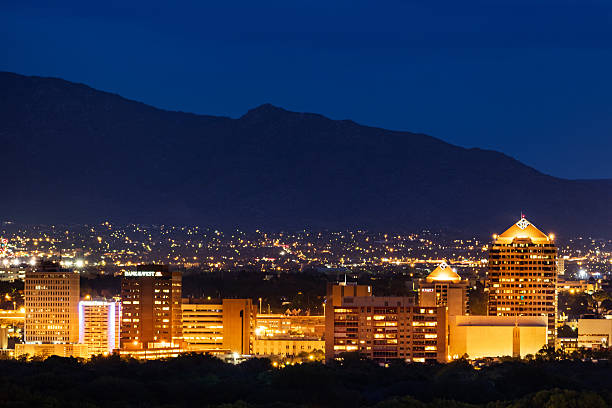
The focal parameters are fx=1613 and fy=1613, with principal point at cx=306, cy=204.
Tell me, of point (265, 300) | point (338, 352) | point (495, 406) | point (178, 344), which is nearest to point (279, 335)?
point (178, 344)

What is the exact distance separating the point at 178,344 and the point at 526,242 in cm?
4165

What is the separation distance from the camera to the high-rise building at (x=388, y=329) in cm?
13175

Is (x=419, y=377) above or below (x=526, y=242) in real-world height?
below

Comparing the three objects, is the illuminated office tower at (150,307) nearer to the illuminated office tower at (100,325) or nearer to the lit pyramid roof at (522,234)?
the illuminated office tower at (100,325)

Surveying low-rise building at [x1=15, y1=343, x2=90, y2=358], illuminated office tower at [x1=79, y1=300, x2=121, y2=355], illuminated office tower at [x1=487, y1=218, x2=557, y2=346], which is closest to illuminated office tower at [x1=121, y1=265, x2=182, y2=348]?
illuminated office tower at [x1=79, y1=300, x2=121, y2=355]

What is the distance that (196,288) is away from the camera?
197875 mm

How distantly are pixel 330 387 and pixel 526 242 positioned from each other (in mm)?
85403

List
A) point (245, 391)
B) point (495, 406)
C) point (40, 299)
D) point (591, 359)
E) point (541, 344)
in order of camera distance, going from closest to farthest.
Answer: point (495, 406)
point (245, 391)
point (591, 359)
point (541, 344)
point (40, 299)

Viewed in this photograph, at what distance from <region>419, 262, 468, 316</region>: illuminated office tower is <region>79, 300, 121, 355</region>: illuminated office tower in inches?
1159

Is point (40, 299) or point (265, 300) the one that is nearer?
point (40, 299)

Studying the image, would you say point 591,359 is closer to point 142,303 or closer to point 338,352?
point 338,352

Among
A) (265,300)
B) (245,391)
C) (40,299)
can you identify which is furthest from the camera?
(265,300)

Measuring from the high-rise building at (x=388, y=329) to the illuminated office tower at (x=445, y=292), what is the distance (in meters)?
20.8

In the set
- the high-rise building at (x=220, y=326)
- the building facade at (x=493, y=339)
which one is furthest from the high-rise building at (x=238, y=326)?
the building facade at (x=493, y=339)
